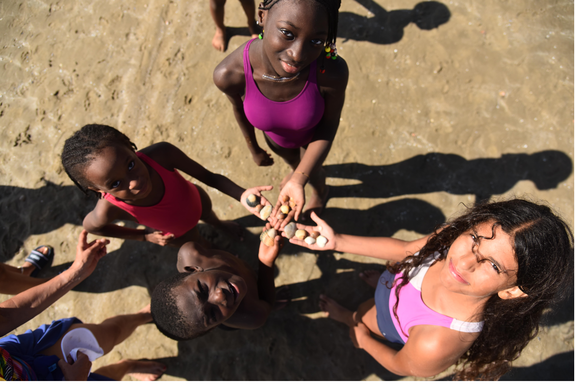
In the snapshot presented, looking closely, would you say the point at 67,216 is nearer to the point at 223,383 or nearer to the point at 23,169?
the point at 23,169

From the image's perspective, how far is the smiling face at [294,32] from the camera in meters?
1.41

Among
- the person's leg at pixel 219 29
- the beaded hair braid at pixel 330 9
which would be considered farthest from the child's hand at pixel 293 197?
the person's leg at pixel 219 29

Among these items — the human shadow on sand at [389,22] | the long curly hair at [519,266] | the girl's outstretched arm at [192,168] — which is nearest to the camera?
the long curly hair at [519,266]

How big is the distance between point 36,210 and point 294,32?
11.2ft

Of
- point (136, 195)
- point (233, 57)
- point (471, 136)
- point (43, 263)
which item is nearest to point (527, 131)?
point (471, 136)

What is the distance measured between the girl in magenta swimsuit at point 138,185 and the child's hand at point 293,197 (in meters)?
0.13

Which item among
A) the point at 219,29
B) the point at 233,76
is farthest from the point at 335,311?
the point at 219,29

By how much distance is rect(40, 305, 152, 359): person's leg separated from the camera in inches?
94.1

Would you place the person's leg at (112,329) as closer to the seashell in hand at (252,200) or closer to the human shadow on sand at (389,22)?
the seashell in hand at (252,200)

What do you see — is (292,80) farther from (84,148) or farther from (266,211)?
(84,148)

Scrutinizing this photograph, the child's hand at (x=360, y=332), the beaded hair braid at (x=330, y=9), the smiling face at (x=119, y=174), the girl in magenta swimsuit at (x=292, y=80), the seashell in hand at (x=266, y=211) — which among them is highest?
the beaded hair braid at (x=330, y=9)

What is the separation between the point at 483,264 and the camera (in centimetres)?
144

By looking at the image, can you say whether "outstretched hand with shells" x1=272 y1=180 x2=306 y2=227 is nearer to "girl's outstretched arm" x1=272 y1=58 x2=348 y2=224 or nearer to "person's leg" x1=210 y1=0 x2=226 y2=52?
"girl's outstretched arm" x1=272 y1=58 x2=348 y2=224

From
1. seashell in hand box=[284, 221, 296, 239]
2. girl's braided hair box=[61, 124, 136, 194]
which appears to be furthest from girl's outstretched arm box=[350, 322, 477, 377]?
girl's braided hair box=[61, 124, 136, 194]
